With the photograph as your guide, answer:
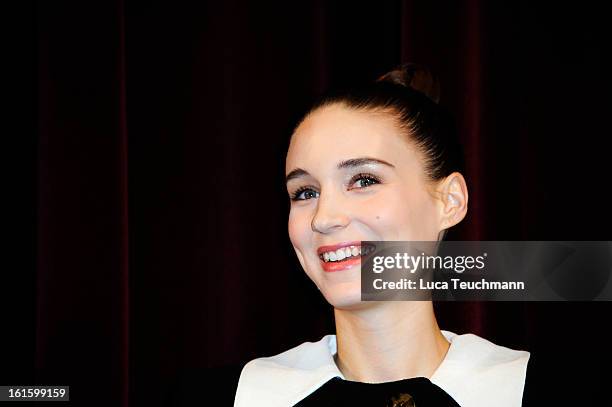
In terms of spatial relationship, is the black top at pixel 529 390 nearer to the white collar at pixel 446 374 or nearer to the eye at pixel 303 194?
the white collar at pixel 446 374

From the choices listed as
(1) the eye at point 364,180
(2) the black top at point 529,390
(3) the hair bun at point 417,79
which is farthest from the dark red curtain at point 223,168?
(1) the eye at point 364,180

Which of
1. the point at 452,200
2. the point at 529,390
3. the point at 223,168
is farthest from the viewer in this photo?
the point at 223,168

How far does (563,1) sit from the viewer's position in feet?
4.75

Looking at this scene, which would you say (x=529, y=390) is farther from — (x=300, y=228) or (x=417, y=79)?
(x=417, y=79)

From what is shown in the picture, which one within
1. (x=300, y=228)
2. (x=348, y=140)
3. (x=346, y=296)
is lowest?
(x=346, y=296)

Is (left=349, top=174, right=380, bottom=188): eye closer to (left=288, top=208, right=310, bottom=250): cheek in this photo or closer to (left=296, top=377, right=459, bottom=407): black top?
(left=288, top=208, right=310, bottom=250): cheek

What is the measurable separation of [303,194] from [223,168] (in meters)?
0.28

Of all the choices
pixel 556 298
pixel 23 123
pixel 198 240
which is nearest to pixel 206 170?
pixel 198 240

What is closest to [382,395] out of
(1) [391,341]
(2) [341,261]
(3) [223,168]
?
(1) [391,341]

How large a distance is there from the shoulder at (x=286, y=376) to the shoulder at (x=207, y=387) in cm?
2

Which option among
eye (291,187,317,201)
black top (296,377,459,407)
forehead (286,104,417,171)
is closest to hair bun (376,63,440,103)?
forehead (286,104,417,171)

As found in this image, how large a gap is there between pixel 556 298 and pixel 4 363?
0.97m

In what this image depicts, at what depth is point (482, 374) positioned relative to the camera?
116 cm

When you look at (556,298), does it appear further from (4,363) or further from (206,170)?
(4,363)
